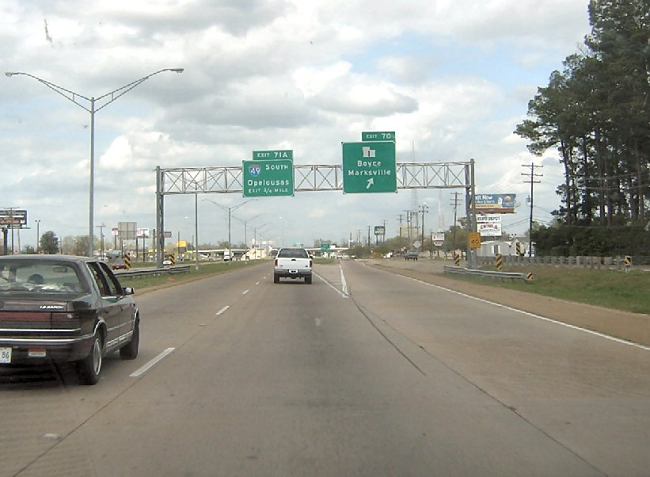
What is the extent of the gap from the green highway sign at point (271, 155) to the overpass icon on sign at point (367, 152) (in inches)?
189

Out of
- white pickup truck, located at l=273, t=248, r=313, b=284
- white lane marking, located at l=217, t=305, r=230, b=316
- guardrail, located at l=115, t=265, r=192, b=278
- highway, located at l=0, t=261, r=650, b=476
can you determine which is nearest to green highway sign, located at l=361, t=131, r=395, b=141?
white pickup truck, located at l=273, t=248, r=313, b=284

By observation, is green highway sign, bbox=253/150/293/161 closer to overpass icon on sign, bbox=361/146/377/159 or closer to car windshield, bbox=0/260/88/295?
overpass icon on sign, bbox=361/146/377/159

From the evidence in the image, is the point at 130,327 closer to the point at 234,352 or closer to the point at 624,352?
the point at 234,352

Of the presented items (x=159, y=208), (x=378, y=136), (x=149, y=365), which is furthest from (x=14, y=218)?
(x=149, y=365)

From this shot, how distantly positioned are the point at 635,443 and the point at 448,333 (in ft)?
29.4

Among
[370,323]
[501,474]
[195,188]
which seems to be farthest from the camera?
[195,188]

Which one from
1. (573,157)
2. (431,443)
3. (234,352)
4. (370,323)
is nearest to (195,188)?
(370,323)

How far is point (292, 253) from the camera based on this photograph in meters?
40.2

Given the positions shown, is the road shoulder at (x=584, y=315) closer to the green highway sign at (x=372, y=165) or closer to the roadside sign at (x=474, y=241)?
the roadside sign at (x=474, y=241)

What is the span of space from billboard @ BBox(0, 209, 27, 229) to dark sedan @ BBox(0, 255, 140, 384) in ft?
358

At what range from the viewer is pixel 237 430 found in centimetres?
690

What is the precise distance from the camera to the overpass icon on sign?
45094 millimetres

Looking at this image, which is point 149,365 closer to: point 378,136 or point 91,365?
point 91,365

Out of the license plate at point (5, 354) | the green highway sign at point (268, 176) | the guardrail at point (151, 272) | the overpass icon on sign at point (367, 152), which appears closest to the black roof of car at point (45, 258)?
the license plate at point (5, 354)
